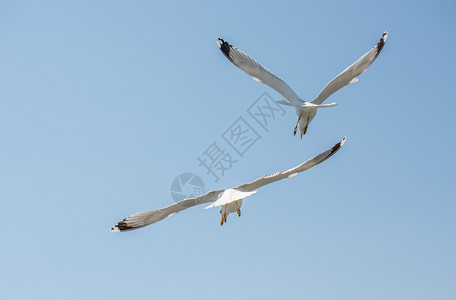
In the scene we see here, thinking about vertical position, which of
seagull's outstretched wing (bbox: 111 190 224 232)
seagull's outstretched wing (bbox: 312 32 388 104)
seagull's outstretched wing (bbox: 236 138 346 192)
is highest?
seagull's outstretched wing (bbox: 312 32 388 104)

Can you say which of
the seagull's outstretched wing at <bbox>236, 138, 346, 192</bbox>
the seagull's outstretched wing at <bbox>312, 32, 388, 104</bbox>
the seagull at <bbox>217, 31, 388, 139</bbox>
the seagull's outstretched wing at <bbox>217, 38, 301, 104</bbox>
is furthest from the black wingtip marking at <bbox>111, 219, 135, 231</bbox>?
the seagull's outstretched wing at <bbox>312, 32, 388, 104</bbox>

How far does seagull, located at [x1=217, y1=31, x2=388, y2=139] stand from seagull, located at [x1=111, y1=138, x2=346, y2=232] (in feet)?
4.18

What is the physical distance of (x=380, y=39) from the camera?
34.3ft

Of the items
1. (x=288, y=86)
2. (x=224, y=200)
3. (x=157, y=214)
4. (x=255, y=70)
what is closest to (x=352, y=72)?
(x=288, y=86)

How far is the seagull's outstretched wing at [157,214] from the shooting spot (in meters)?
9.71

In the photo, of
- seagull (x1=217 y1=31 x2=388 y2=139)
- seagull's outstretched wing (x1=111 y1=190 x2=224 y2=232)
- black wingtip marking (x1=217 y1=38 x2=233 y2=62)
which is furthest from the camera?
black wingtip marking (x1=217 y1=38 x2=233 y2=62)

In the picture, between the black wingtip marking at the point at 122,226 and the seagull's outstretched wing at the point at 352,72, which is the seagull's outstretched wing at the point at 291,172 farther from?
the black wingtip marking at the point at 122,226

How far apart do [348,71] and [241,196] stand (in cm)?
324

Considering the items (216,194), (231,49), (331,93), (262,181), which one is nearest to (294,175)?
(262,181)

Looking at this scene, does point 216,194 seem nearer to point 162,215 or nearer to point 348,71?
point 162,215

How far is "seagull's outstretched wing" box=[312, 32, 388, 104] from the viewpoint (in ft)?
33.9

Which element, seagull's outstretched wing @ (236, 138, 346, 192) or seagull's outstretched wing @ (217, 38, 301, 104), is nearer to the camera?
seagull's outstretched wing @ (236, 138, 346, 192)

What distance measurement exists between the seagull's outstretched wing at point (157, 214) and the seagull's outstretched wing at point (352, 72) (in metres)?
2.65

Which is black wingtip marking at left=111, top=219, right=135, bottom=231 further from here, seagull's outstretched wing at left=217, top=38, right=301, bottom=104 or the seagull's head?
seagull's outstretched wing at left=217, top=38, right=301, bottom=104
